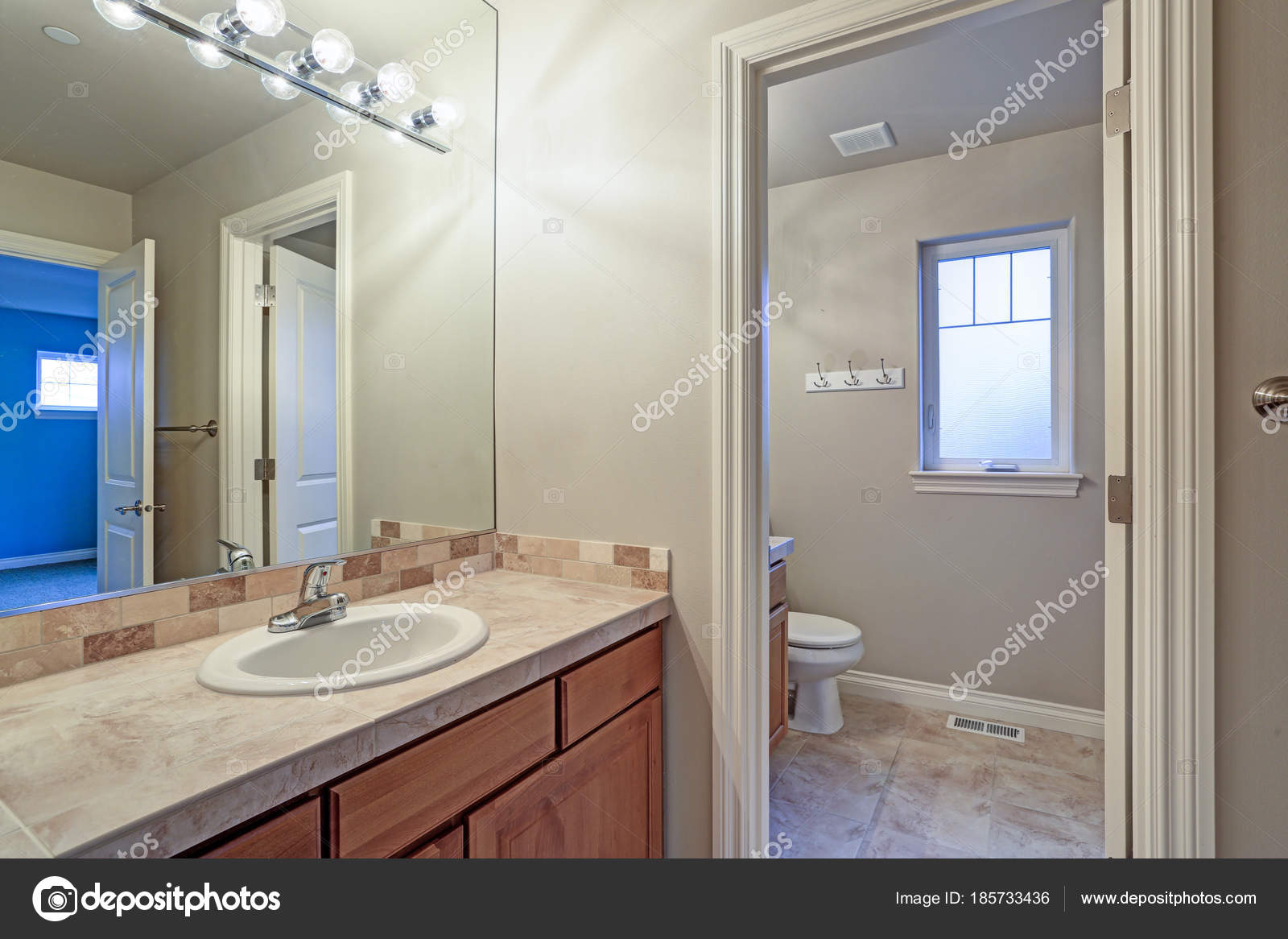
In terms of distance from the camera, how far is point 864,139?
254cm

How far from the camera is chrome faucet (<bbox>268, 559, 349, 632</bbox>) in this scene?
3.80 feet

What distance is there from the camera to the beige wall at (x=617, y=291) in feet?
4.67

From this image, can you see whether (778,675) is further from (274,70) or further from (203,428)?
(274,70)

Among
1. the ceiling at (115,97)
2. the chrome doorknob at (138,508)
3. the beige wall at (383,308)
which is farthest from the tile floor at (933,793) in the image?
the ceiling at (115,97)

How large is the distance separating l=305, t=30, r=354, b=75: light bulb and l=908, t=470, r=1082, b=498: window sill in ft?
8.24

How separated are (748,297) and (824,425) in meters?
1.74

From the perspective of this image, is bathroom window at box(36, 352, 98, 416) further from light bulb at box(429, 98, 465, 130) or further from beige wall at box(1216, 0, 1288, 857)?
beige wall at box(1216, 0, 1288, 857)

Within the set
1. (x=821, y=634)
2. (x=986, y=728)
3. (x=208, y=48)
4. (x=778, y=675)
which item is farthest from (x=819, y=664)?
(x=208, y=48)

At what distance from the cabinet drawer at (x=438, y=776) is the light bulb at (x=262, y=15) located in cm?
138

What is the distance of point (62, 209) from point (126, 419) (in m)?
0.35
